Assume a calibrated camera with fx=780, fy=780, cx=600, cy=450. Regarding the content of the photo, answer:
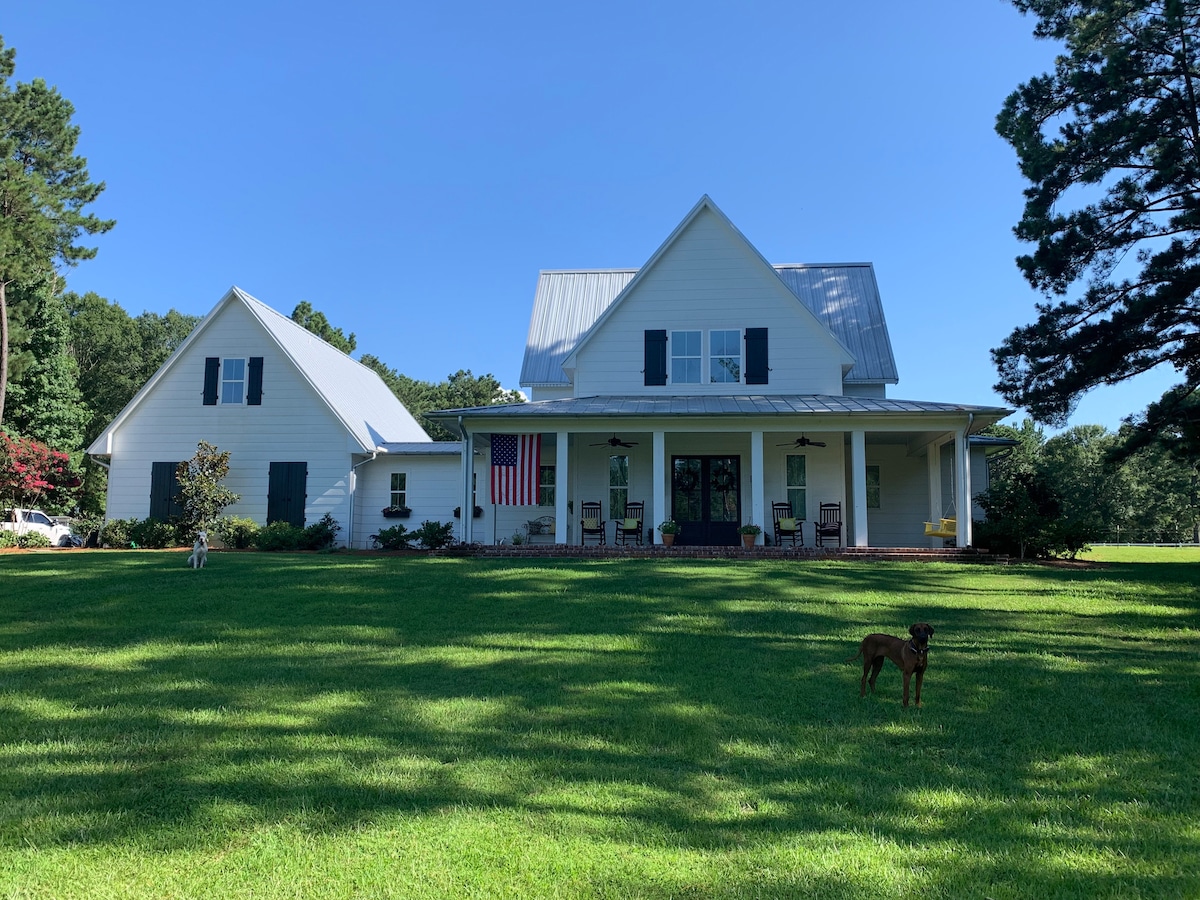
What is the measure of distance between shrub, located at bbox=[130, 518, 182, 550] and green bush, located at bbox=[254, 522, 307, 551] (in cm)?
258

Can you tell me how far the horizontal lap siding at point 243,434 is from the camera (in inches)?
824

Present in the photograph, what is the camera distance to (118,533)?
→ 67.3 ft

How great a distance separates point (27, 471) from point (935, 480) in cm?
2696

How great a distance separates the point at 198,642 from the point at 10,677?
160 centimetres

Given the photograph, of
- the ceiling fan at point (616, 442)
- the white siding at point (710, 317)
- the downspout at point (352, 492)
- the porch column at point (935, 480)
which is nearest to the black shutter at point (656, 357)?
the white siding at point (710, 317)

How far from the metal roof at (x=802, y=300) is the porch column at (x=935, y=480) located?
2586 millimetres

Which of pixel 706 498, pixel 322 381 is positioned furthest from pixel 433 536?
pixel 322 381

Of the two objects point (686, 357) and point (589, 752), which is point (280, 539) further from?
point (589, 752)

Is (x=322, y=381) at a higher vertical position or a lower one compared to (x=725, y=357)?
lower

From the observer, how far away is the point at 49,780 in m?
4.51

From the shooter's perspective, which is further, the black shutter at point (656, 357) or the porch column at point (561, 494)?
the black shutter at point (656, 357)

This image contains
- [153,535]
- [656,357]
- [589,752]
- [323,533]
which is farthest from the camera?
[153,535]

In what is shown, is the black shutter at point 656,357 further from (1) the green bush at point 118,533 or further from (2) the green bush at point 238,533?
(1) the green bush at point 118,533

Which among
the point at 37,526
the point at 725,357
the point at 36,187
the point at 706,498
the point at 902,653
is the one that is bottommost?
the point at 902,653
